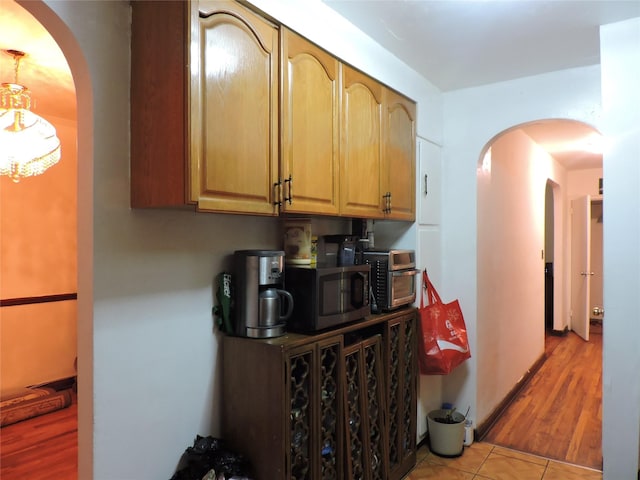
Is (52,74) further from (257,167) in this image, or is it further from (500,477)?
(500,477)

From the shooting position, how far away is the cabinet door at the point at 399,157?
96.6 inches

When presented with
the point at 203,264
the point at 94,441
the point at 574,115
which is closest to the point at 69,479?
the point at 94,441

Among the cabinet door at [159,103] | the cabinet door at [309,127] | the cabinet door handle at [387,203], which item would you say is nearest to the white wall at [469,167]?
the cabinet door handle at [387,203]

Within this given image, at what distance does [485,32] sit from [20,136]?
8.89 feet

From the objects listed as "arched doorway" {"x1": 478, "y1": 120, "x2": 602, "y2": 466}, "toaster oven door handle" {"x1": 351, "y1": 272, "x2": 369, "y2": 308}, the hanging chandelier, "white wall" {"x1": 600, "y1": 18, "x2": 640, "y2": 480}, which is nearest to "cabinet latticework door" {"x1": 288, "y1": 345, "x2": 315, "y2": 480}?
"toaster oven door handle" {"x1": 351, "y1": 272, "x2": 369, "y2": 308}

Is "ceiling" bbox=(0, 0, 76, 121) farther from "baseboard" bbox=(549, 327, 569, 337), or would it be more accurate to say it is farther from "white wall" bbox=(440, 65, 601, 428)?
"baseboard" bbox=(549, 327, 569, 337)

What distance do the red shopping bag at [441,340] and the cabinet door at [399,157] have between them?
61cm

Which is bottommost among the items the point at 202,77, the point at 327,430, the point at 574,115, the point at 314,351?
the point at 327,430

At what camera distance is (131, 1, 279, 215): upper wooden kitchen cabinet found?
1.37 metres

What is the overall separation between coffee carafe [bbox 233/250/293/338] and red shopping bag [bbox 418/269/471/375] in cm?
120

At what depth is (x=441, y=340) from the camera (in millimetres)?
2703

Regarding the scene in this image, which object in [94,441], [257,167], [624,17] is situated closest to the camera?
[94,441]

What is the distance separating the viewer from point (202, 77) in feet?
4.61

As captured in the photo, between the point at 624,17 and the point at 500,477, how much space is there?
246cm
